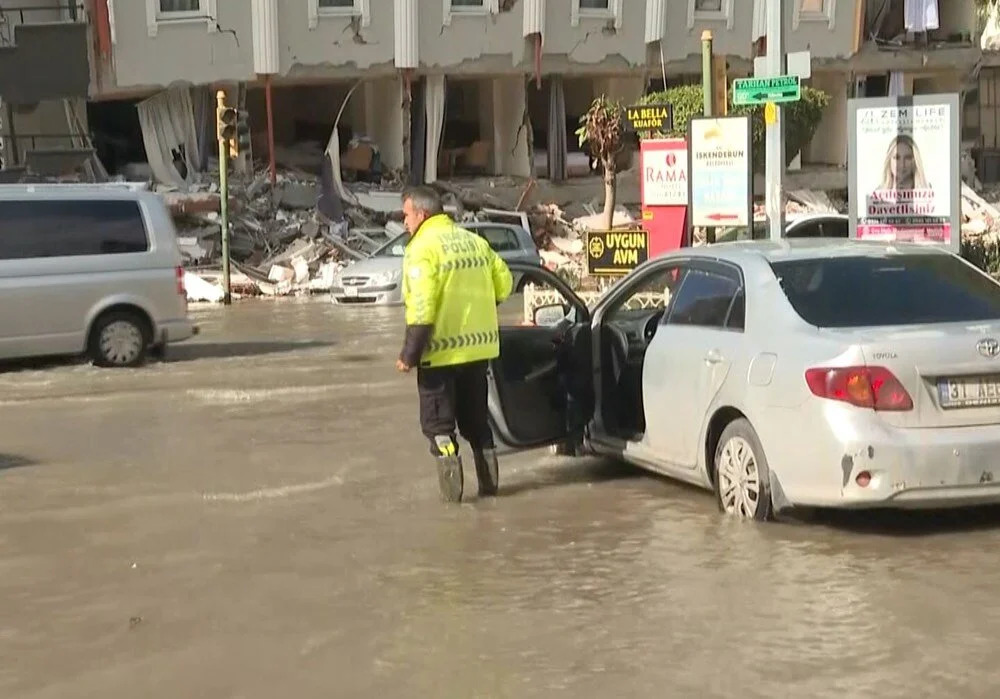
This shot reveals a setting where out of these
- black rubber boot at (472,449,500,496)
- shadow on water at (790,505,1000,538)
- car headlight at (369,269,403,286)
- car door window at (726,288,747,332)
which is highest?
car door window at (726,288,747,332)

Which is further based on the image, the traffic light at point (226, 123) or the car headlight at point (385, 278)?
the traffic light at point (226, 123)

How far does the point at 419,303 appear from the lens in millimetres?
8812

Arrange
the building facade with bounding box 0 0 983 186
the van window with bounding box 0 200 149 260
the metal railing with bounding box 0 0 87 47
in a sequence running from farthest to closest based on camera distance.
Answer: the building facade with bounding box 0 0 983 186
the metal railing with bounding box 0 0 87 47
the van window with bounding box 0 200 149 260

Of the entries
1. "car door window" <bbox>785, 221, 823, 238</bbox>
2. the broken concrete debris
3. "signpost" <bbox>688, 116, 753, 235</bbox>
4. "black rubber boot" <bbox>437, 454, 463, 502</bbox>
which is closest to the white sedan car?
"black rubber boot" <bbox>437, 454, 463, 502</bbox>

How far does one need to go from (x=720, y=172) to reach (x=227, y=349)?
637cm

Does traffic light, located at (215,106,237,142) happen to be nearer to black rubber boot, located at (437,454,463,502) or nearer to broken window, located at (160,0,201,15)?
broken window, located at (160,0,201,15)

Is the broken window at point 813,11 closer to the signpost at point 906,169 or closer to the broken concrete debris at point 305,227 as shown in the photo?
the broken concrete debris at point 305,227

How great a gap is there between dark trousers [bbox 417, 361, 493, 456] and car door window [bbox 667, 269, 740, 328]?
1.18 metres

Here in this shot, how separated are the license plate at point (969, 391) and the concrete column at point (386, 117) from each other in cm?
2914

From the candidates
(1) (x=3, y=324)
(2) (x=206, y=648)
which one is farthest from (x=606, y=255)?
(2) (x=206, y=648)

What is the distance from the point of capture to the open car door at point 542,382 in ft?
31.2

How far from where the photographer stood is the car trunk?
7.59m

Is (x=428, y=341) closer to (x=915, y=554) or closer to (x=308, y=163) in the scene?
(x=915, y=554)

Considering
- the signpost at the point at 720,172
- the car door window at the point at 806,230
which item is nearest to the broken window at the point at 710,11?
the car door window at the point at 806,230
